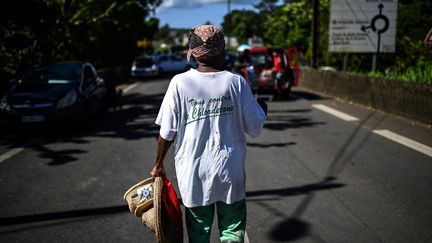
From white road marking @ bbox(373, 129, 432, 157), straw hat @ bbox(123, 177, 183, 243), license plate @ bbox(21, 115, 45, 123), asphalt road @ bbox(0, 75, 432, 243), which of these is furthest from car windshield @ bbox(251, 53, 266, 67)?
straw hat @ bbox(123, 177, 183, 243)

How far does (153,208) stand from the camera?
117 inches

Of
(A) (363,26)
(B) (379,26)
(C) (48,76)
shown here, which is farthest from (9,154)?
(B) (379,26)

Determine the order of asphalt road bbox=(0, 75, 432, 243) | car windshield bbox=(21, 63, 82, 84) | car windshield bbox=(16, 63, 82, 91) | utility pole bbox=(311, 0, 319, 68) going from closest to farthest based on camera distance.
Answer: asphalt road bbox=(0, 75, 432, 243), car windshield bbox=(16, 63, 82, 91), car windshield bbox=(21, 63, 82, 84), utility pole bbox=(311, 0, 319, 68)

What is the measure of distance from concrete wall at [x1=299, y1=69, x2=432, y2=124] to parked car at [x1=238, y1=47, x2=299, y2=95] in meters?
1.69

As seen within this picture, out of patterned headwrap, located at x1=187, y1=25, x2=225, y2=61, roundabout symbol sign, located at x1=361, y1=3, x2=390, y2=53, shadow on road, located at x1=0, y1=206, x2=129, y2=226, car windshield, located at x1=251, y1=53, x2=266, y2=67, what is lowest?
shadow on road, located at x1=0, y1=206, x2=129, y2=226

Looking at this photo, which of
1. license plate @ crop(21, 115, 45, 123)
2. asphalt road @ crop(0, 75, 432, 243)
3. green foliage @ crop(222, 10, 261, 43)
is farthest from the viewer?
green foliage @ crop(222, 10, 261, 43)

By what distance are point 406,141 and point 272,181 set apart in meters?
3.91

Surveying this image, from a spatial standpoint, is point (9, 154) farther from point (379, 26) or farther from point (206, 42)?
point (379, 26)

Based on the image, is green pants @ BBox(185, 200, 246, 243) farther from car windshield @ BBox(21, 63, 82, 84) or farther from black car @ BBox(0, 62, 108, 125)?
car windshield @ BBox(21, 63, 82, 84)

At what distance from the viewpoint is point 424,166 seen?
6750 mm

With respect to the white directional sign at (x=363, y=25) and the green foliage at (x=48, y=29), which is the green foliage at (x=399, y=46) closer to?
the white directional sign at (x=363, y=25)

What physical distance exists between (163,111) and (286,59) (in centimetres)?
1475

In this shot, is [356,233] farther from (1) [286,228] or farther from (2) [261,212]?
(2) [261,212]

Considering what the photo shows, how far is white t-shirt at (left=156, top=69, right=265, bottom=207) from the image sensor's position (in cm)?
280
